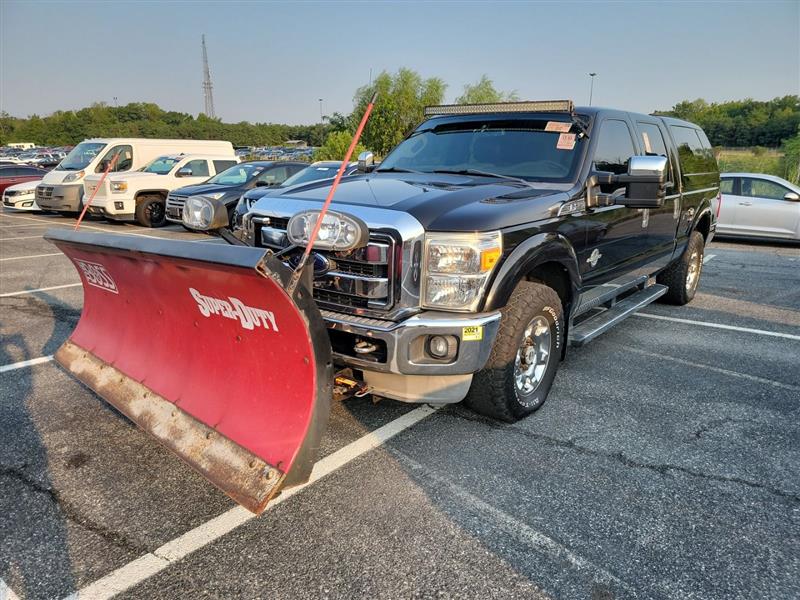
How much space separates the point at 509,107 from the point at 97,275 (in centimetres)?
328

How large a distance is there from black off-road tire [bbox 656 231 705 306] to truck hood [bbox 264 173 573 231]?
3.38 m

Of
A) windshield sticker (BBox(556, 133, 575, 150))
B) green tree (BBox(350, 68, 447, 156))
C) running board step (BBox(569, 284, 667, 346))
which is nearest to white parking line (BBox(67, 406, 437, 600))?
running board step (BBox(569, 284, 667, 346))

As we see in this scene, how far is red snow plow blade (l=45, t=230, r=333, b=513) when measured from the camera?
250 centimetres

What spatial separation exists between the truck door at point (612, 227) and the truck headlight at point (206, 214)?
8.05 ft

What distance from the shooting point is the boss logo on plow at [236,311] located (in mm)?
2605

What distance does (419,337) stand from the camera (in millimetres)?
3080

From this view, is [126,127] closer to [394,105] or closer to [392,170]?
[394,105]

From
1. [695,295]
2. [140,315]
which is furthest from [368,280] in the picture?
[695,295]

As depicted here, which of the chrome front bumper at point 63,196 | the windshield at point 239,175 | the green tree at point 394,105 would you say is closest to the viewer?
the windshield at point 239,175

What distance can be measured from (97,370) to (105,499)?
46.7 inches

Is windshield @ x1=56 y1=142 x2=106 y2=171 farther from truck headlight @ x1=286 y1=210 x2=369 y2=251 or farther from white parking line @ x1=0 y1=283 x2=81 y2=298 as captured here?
truck headlight @ x1=286 y1=210 x2=369 y2=251

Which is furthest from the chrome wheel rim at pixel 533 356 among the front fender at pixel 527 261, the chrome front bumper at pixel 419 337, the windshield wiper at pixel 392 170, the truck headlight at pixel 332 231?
the windshield wiper at pixel 392 170

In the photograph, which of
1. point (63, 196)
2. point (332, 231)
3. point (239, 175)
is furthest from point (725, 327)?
point (63, 196)

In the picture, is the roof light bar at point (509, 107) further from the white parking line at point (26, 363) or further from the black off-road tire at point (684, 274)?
the white parking line at point (26, 363)
